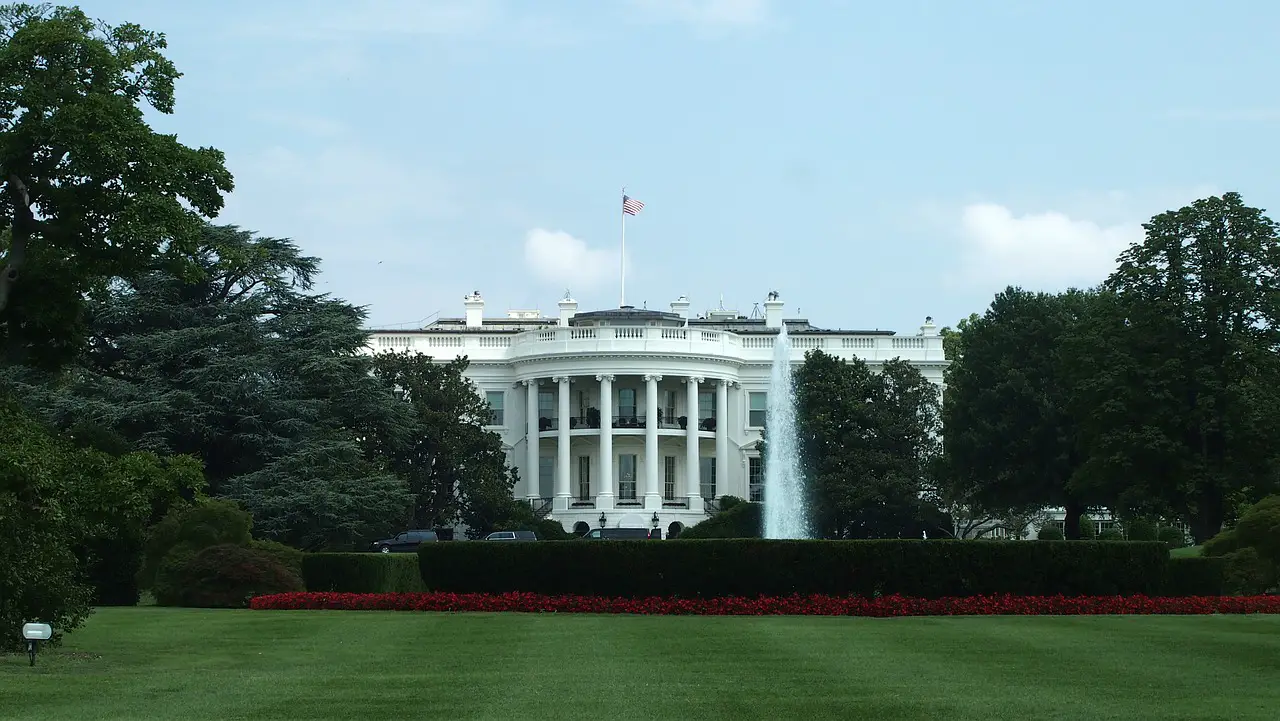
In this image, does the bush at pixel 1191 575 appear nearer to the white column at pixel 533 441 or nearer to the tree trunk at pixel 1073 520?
the tree trunk at pixel 1073 520

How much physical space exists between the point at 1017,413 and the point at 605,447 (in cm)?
2300

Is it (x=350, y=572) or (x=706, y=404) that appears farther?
(x=706, y=404)

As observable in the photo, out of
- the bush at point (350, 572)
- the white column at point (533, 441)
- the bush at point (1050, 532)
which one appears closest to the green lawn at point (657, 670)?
the bush at point (350, 572)

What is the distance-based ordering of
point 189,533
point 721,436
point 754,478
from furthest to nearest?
point 754,478 → point 721,436 → point 189,533

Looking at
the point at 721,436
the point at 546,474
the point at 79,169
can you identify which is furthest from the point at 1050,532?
the point at 79,169

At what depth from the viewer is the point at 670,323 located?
80062 mm

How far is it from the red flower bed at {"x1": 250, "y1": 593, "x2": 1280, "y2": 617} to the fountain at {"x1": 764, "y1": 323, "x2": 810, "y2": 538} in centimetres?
3067

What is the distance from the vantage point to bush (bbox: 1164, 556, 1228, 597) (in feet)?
103

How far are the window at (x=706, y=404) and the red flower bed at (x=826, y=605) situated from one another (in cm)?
4967

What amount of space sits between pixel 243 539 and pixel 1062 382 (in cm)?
3014

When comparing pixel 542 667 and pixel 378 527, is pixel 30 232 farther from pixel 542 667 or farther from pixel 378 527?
pixel 378 527

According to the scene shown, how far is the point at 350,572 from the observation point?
1341 inches

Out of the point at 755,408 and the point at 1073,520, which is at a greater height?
the point at 755,408

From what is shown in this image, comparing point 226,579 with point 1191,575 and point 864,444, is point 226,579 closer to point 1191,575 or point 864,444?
point 1191,575
